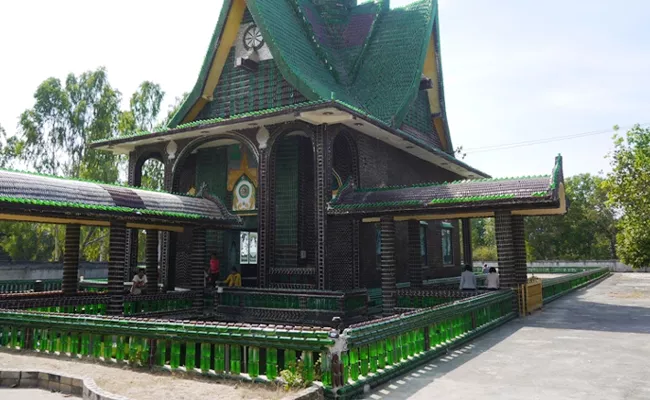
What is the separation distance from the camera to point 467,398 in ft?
18.5

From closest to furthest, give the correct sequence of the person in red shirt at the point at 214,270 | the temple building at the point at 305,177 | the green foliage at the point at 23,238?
the temple building at the point at 305,177, the person in red shirt at the point at 214,270, the green foliage at the point at 23,238

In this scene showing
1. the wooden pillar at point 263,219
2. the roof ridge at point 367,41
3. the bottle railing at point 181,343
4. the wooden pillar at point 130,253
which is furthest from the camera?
the roof ridge at point 367,41

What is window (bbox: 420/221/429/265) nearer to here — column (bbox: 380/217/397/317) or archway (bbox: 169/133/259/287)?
archway (bbox: 169/133/259/287)

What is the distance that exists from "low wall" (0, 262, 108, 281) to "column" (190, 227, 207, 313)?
16.6m

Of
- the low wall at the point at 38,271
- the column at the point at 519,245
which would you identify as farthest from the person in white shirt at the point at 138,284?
the low wall at the point at 38,271

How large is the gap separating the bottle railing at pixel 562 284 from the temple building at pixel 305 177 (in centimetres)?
296

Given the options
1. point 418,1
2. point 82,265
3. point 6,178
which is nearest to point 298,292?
point 6,178

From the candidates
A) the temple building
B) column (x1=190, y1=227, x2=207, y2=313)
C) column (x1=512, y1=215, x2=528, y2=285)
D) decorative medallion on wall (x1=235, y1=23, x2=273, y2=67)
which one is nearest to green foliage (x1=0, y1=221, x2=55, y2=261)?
the temple building

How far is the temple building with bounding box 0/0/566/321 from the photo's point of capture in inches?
501

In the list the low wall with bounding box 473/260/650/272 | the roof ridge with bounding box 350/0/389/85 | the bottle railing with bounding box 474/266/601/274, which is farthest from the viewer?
the low wall with bounding box 473/260/650/272

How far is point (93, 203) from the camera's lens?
37.5 feet

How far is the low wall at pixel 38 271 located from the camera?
25.9 m

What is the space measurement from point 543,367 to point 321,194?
881 cm

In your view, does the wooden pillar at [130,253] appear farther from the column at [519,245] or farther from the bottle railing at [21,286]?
the column at [519,245]
